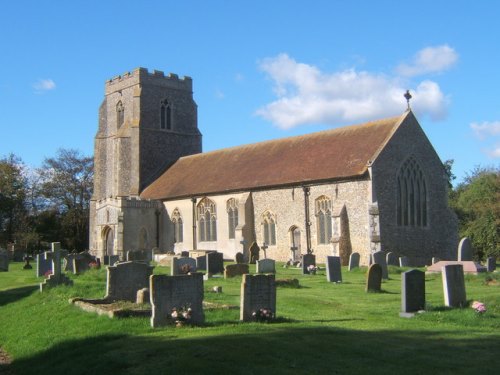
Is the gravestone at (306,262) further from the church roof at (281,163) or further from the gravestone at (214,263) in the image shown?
the church roof at (281,163)

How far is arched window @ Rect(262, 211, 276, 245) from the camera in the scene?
33.5 meters

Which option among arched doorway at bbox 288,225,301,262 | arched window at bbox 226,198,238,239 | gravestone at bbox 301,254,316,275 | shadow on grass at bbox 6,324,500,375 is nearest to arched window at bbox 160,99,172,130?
arched window at bbox 226,198,238,239

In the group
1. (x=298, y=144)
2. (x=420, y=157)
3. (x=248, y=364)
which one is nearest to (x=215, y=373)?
(x=248, y=364)

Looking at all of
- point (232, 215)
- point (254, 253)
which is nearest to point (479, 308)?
point (254, 253)

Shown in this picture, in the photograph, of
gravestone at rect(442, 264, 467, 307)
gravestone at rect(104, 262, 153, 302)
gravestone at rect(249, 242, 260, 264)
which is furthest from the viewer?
gravestone at rect(249, 242, 260, 264)

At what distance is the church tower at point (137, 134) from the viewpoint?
44.6 m

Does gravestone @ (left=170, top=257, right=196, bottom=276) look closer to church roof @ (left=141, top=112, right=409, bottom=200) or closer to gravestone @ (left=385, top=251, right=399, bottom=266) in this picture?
gravestone @ (left=385, top=251, right=399, bottom=266)

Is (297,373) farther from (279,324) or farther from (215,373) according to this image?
(279,324)

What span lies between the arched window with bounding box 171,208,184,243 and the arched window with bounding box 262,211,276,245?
714 cm

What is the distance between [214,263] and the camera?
872 inches

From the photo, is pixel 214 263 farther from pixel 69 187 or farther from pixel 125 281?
pixel 69 187

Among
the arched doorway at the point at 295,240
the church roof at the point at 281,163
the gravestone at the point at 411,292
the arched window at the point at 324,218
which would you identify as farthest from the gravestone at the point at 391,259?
the gravestone at the point at 411,292

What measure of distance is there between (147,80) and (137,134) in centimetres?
430

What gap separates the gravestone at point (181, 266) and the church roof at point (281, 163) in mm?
11628
